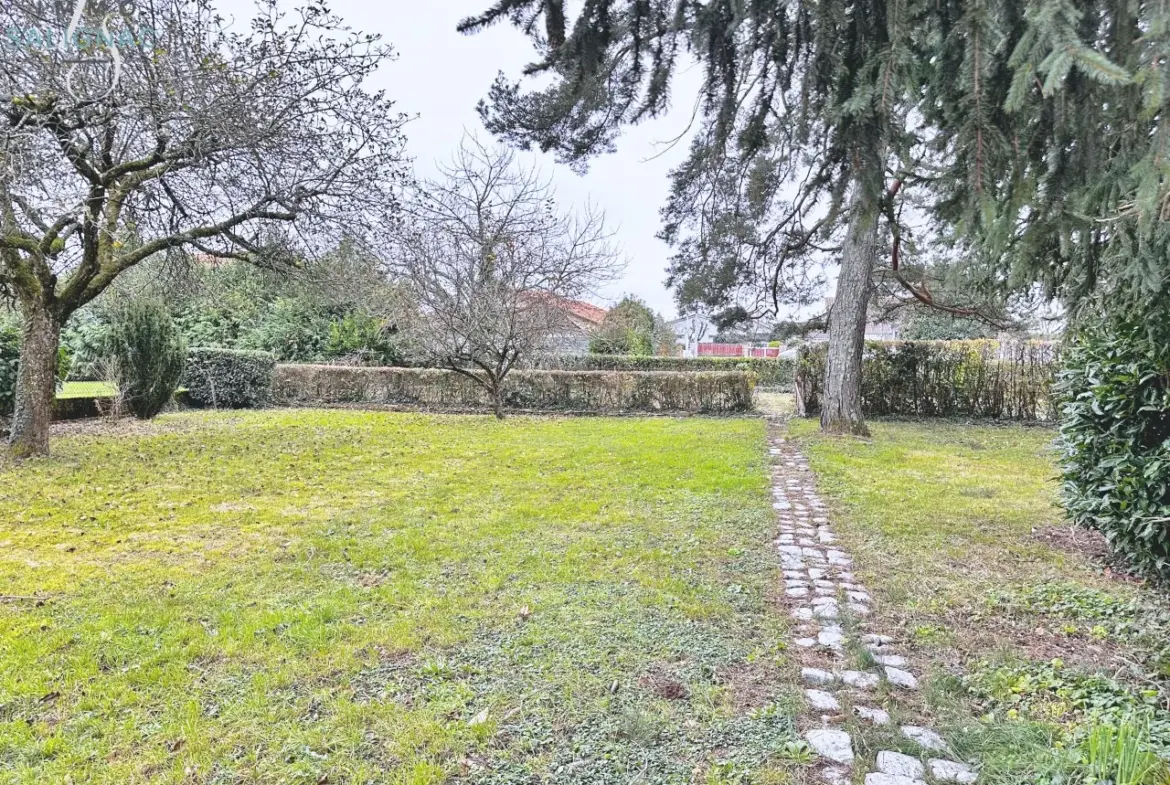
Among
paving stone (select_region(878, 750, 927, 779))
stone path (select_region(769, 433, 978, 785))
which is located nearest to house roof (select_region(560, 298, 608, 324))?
stone path (select_region(769, 433, 978, 785))

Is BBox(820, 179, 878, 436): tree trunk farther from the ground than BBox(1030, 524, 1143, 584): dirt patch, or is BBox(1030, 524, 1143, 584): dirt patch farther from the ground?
BBox(820, 179, 878, 436): tree trunk

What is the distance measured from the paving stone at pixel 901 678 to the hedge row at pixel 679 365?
1433 centimetres

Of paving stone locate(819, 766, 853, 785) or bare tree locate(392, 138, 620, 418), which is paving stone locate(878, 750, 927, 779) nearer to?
paving stone locate(819, 766, 853, 785)

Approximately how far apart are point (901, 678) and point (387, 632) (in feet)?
7.55

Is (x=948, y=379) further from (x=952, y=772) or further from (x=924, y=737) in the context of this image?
(x=952, y=772)

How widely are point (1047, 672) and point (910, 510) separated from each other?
2.74m

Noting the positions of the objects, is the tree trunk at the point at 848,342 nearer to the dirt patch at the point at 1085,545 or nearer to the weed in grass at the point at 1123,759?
the dirt patch at the point at 1085,545

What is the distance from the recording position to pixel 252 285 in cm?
979

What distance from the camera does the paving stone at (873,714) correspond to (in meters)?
2.16

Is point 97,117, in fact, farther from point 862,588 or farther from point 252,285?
point 862,588

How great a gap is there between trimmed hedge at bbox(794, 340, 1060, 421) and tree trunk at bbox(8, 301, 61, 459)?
1201 centimetres

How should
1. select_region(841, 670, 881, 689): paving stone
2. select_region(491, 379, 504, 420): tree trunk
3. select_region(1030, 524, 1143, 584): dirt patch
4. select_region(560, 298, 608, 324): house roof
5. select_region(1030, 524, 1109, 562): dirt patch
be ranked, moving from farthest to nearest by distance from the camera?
select_region(560, 298, 608, 324): house roof → select_region(491, 379, 504, 420): tree trunk → select_region(1030, 524, 1109, 562): dirt patch → select_region(1030, 524, 1143, 584): dirt patch → select_region(841, 670, 881, 689): paving stone

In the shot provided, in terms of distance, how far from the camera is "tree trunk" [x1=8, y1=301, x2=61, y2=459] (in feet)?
22.2

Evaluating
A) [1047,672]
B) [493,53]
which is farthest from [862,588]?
[493,53]
